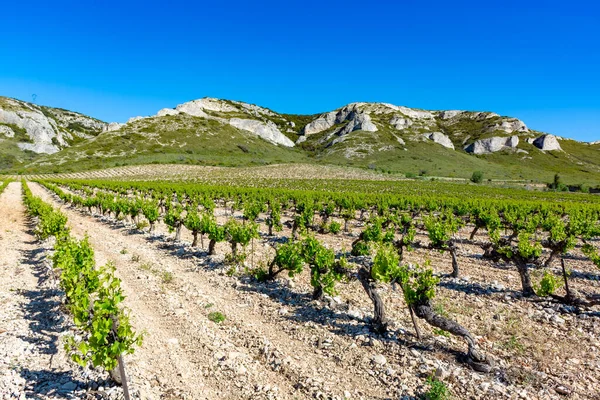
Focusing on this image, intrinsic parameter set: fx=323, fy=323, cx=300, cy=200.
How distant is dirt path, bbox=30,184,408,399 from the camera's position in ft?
26.8

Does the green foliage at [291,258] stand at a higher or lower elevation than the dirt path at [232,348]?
higher

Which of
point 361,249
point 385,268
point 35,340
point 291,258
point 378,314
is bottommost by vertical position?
point 35,340

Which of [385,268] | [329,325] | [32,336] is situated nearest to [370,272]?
[385,268]

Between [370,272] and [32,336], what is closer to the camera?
[32,336]

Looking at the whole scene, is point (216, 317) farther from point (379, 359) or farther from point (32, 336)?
point (379, 359)

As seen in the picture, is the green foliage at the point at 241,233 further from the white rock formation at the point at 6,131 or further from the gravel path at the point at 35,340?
the white rock formation at the point at 6,131

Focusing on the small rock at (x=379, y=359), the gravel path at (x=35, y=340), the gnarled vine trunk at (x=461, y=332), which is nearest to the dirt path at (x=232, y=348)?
the small rock at (x=379, y=359)

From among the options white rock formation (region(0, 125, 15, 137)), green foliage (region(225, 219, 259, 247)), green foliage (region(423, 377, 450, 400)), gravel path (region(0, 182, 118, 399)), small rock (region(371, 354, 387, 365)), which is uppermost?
white rock formation (region(0, 125, 15, 137))

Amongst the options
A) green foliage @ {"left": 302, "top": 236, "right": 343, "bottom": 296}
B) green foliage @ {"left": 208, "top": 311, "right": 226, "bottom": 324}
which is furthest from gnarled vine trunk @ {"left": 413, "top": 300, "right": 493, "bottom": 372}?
green foliage @ {"left": 208, "top": 311, "right": 226, "bottom": 324}

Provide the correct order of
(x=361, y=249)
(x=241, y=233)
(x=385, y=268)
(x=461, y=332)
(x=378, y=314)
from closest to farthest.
A: (x=461, y=332), (x=378, y=314), (x=385, y=268), (x=241, y=233), (x=361, y=249)

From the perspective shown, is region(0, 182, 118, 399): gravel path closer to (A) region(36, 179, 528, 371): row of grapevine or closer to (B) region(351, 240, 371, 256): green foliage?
(A) region(36, 179, 528, 371): row of grapevine

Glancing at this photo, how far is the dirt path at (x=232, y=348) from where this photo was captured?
26.8ft

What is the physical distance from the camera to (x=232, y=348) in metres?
9.83

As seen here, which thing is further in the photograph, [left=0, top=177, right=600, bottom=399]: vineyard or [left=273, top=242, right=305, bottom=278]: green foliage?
[left=273, top=242, right=305, bottom=278]: green foliage
